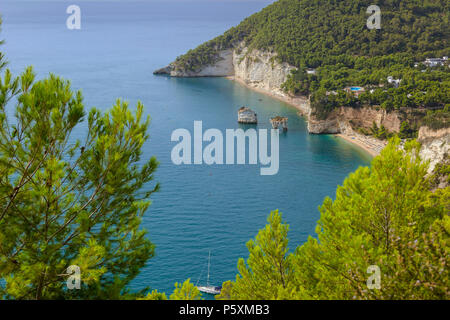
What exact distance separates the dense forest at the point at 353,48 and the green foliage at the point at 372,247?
36.1 meters

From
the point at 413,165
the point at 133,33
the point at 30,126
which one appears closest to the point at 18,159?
the point at 30,126

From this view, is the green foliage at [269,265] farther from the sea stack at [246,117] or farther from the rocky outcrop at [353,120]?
the sea stack at [246,117]

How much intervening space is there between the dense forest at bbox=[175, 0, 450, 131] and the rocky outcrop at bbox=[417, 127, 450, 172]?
5936 mm

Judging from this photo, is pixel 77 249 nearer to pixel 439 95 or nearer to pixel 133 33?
pixel 439 95

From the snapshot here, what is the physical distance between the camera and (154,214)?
30.4 metres

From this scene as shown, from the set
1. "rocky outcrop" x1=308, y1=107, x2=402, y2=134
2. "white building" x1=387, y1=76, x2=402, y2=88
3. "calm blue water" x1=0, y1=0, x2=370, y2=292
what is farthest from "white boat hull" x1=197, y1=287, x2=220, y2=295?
"white building" x1=387, y1=76, x2=402, y2=88

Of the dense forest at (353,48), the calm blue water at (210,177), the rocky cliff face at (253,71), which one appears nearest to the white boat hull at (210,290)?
the calm blue water at (210,177)

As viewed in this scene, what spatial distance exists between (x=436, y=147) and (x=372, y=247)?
96.7 feet

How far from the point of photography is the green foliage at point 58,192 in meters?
7.71

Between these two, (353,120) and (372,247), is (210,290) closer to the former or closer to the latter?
(372,247)

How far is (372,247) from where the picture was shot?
873 centimetres

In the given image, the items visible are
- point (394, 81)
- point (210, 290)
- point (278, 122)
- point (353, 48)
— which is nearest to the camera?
point (210, 290)

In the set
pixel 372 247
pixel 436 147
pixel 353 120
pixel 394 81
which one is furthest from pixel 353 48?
pixel 372 247

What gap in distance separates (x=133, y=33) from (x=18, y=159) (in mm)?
161252
